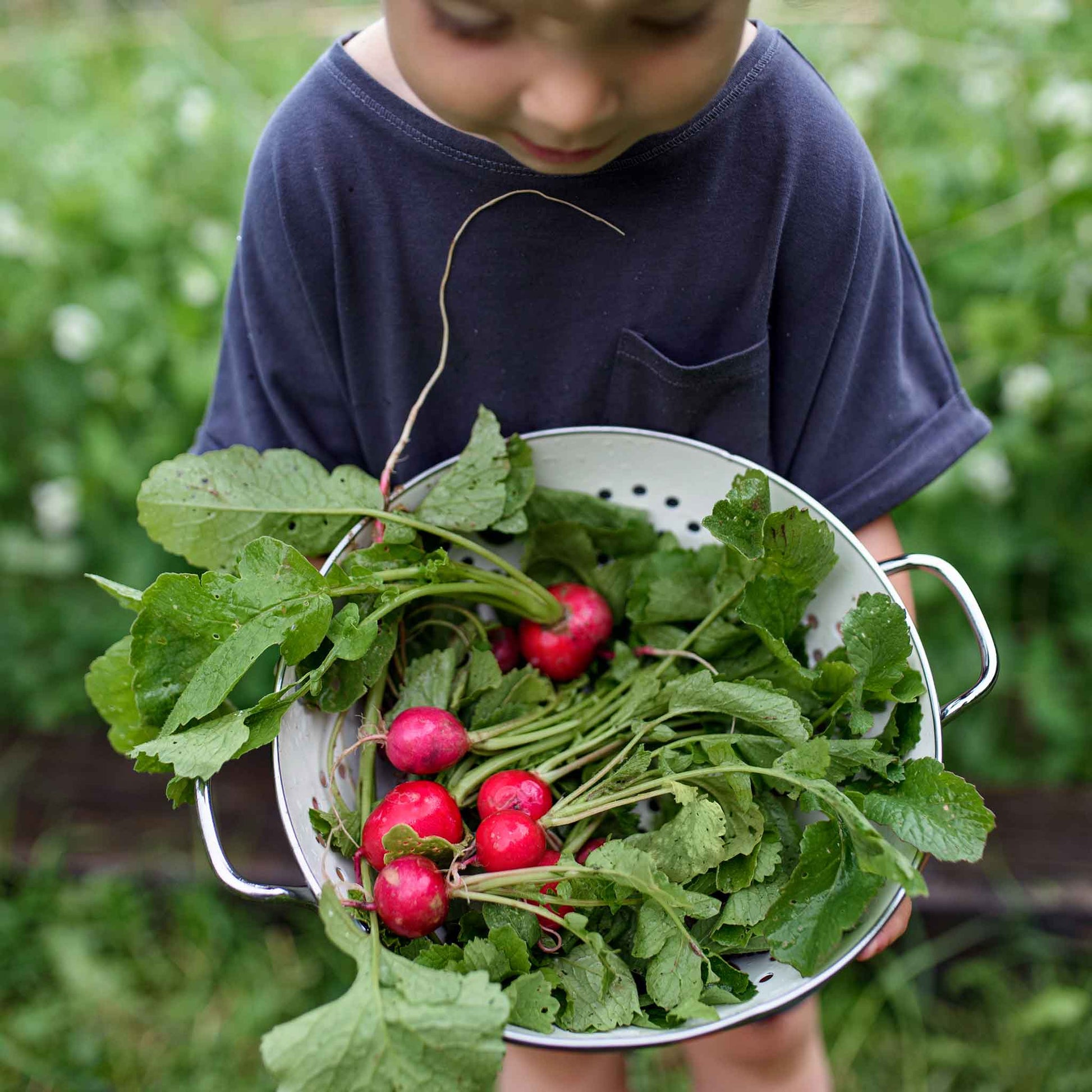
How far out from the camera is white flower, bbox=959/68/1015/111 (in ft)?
7.23

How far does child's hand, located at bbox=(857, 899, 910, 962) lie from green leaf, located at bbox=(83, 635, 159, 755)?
786mm

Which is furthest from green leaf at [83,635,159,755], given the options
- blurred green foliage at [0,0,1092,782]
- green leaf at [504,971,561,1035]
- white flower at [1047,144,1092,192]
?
white flower at [1047,144,1092,192]

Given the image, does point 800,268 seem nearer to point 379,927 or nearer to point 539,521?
point 539,521

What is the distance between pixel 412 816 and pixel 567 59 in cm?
75

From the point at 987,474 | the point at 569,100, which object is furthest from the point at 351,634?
→ the point at 987,474

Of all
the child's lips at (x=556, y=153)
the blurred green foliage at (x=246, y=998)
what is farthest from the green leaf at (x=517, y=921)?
the blurred green foliage at (x=246, y=998)

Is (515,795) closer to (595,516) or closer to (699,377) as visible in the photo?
(595,516)

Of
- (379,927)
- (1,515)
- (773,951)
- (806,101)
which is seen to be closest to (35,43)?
(1,515)

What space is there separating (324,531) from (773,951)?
662mm

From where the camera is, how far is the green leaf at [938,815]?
3.25 ft

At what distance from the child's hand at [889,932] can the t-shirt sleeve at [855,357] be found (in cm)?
45

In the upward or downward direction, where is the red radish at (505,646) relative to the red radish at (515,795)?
upward

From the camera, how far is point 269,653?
1.89 m

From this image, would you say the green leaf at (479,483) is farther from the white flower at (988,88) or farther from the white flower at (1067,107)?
the white flower at (988,88)
